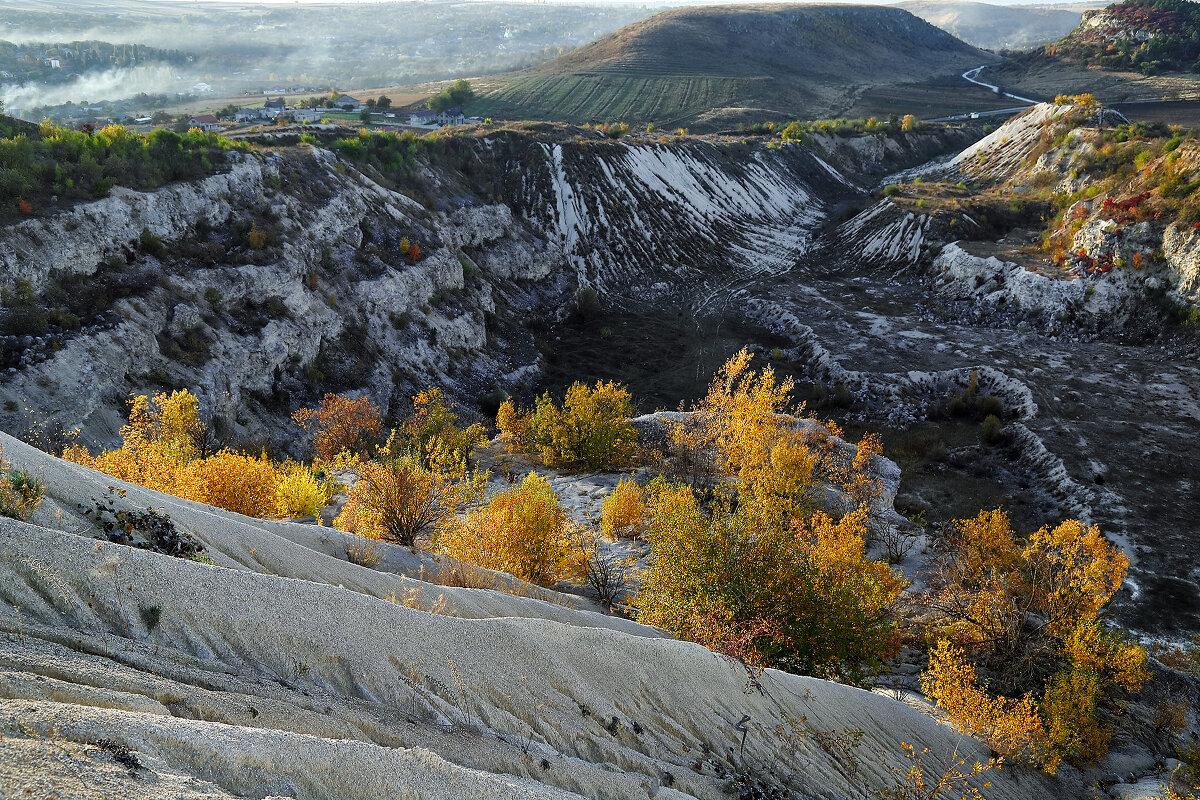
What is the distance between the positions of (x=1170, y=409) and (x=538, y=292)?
31.7 m

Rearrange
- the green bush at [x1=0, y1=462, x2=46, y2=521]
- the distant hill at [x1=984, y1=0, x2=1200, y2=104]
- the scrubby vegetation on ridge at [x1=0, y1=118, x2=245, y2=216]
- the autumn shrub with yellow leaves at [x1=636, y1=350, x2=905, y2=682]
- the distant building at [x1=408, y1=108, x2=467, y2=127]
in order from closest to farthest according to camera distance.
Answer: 1. the green bush at [x1=0, y1=462, x2=46, y2=521]
2. the autumn shrub with yellow leaves at [x1=636, y1=350, x2=905, y2=682]
3. the scrubby vegetation on ridge at [x1=0, y1=118, x2=245, y2=216]
4. the distant building at [x1=408, y1=108, x2=467, y2=127]
5. the distant hill at [x1=984, y1=0, x2=1200, y2=104]

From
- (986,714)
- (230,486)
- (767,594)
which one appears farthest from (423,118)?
(986,714)

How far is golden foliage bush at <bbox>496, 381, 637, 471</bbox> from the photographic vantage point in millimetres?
22062

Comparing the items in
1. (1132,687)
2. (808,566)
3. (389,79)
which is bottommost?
(1132,687)

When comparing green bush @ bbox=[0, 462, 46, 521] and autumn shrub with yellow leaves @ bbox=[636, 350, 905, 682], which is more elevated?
green bush @ bbox=[0, 462, 46, 521]

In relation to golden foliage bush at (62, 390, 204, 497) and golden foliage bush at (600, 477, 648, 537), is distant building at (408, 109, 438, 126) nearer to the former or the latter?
golden foliage bush at (62, 390, 204, 497)

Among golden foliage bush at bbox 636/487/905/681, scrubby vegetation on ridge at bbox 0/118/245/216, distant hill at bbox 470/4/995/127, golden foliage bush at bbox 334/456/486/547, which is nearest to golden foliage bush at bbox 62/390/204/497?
golden foliage bush at bbox 334/456/486/547

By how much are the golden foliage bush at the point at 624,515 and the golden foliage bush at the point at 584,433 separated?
4331 mm

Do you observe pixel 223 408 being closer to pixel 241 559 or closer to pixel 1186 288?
pixel 241 559

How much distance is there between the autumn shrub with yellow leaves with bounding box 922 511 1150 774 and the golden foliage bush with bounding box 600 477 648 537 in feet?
23.5

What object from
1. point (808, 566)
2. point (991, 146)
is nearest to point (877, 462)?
point (808, 566)

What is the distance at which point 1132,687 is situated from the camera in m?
12.5

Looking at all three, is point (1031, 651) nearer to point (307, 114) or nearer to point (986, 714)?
point (986, 714)

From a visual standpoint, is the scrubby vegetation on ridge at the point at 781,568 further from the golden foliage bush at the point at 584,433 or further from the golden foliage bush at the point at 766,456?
the golden foliage bush at the point at 584,433
